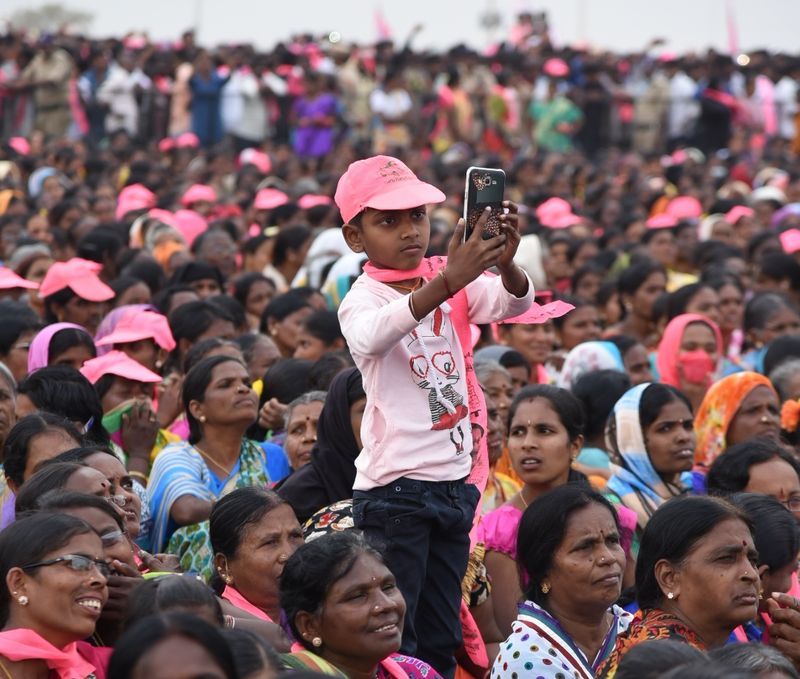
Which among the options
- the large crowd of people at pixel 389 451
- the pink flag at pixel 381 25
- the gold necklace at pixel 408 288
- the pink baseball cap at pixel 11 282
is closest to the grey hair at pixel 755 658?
the large crowd of people at pixel 389 451

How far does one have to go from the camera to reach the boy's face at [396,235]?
4160 mm

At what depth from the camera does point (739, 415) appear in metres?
6.49

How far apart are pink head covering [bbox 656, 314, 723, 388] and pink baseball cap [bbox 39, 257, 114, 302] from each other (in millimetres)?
2835

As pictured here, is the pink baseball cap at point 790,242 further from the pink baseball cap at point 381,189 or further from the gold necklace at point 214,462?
the pink baseball cap at point 381,189

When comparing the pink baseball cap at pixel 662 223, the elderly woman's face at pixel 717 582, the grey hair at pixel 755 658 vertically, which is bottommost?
the pink baseball cap at pixel 662 223

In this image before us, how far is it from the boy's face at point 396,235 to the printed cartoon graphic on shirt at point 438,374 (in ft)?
0.56

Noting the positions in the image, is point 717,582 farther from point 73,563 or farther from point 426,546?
point 73,563

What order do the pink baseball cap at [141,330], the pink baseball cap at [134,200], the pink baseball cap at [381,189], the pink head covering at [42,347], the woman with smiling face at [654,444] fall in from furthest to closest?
the pink baseball cap at [134,200], the pink baseball cap at [141,330], the pink head covering at [42,347], the woman with smiling face at [654,444], the pink baseball cap at [381,189]

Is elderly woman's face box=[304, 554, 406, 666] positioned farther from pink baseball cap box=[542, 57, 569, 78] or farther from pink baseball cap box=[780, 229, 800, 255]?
pink baseball cap box=[542, 57, 569, 78]

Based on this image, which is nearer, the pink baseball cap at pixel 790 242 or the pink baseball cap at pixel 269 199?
the pink baseball cap at pixel 790 242

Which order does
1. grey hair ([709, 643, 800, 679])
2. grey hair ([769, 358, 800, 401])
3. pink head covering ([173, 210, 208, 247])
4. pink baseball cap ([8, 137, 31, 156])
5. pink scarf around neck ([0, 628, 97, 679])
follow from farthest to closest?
pink baseball cap ([8, 137, 31, 156])
pink head covering ([173, 210, 208, 247])
grey hair ([769, 358, 800, 401])
pink scarf around neck ([0, 628, 97, 679])
grey hair ([709, 643, 800, 679])

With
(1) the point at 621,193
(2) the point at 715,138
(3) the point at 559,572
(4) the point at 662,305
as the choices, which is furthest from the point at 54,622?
(2) the point at 715,138

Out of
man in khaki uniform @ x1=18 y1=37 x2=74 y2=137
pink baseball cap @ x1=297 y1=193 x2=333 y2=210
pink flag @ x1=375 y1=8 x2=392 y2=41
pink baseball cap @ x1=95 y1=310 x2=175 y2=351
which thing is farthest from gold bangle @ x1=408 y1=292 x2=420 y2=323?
pink flag @ x1=375 y1=8 x2=392 y2=41

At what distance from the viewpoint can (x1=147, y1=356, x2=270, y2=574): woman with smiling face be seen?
5.33 meters
